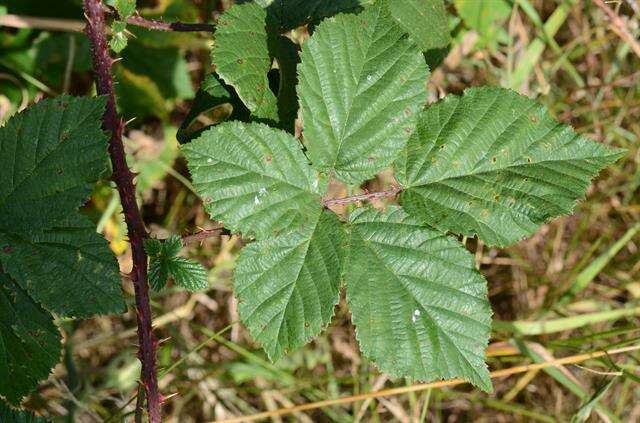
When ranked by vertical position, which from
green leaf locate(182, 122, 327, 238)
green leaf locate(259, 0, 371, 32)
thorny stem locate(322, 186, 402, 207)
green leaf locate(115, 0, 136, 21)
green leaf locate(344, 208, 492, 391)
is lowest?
green leaf locate(344, 208, 492, 391)

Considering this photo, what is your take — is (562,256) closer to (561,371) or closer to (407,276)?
(561,371)

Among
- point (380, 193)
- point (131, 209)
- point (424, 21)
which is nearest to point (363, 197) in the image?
point (380, 193)

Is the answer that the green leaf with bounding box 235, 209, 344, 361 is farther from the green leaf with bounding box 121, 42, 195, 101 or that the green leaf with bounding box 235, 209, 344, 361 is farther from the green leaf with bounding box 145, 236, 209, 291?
the green leaf with bounding box 121, 42, 195, 101

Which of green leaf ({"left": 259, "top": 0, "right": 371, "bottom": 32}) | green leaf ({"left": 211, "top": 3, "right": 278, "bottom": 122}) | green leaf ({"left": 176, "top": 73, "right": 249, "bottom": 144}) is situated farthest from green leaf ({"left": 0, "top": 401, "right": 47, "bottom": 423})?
green leaf ({"left": 259, "top": 0, "right": 371, "bottom": 32})

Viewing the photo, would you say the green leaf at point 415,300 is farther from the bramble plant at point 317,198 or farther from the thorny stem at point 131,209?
the thorny stem at point 131,209

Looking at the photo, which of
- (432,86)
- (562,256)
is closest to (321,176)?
(432,86)

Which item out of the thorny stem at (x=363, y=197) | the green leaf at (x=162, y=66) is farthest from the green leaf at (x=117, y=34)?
the green leaf at (x=162, y=66)

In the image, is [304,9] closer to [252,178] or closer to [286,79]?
[286,79]
